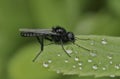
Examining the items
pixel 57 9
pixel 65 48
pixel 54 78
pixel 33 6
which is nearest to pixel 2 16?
pixel 33 6

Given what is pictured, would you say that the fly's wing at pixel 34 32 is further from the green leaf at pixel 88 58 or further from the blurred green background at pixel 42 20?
the blurred green background at pixel 42 20

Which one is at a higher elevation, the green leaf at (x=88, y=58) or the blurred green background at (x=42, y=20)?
the green leaf at (x=88, y=58)

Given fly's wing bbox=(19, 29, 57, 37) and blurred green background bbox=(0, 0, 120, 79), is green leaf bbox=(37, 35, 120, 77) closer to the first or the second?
fly's wing bbox=(19, 29, 57, 37)

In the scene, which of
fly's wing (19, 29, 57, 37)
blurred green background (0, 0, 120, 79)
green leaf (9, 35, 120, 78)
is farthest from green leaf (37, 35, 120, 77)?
blurred green background (0, 0, 120, 79)

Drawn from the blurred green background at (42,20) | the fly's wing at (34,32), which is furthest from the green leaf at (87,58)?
the blurred green background at (42,20)

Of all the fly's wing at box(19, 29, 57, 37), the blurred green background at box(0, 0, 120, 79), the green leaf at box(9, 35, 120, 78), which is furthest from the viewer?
the blurred green background at box(0, 0, 120, 79)

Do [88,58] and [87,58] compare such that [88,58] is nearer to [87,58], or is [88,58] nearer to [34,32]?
[87,58]
